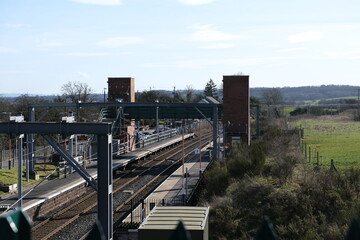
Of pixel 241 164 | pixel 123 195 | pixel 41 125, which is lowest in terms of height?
pixel 123 195

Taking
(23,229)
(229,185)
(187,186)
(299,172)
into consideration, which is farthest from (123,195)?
(23,229)

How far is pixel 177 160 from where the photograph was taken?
37656 millimetres

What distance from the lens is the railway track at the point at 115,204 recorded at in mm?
17453

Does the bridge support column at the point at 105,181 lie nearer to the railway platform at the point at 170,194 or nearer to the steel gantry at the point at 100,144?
the steel gantry at the point at 100,144

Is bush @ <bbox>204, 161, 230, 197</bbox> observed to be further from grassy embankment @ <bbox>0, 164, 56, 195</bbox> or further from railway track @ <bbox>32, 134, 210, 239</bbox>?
grassy embankment @ <bbox>0, 164, 56, 195</bbox>

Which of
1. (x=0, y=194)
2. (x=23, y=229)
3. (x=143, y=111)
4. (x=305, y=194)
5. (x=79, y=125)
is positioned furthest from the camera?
(x=143, y=111)

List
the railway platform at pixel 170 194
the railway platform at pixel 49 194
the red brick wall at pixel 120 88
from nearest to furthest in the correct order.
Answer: the railway platform at pixel 170 194 → the railway platform at pixel 49 194 → the red brick wall at pixel 120 88

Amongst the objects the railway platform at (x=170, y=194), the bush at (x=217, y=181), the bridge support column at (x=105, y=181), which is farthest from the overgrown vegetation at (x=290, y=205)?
the bridge support column at (x=105, y=181)

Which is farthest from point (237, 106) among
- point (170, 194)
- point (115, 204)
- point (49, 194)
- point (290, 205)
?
point (290, 205)

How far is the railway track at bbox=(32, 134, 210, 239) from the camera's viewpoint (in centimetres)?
1745

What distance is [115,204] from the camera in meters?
22.0

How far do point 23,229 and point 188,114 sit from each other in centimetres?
3649

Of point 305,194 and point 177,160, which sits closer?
point 305,194

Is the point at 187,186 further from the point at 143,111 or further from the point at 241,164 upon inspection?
the point at 143,111
